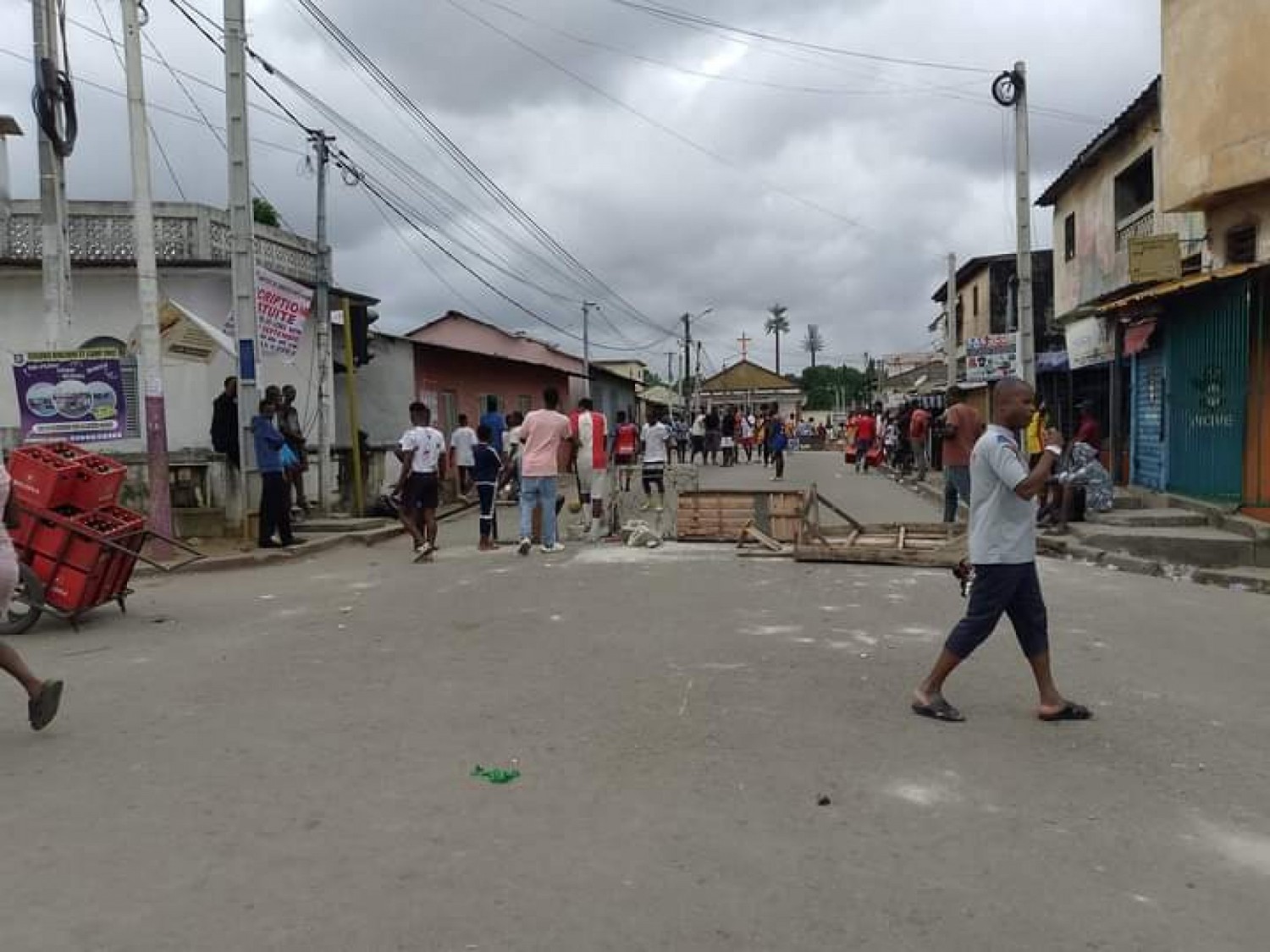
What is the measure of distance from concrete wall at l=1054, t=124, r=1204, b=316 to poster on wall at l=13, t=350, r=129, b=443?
14322mm

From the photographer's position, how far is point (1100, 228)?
20109mm

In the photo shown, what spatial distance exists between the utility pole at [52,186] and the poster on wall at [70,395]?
524mm

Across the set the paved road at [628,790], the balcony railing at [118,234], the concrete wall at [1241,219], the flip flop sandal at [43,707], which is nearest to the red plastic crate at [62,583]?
the paved road at [628,790]

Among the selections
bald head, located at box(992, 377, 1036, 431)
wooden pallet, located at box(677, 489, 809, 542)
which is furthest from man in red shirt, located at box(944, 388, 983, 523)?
bald head, located at box(992, 377, 1036, 431)

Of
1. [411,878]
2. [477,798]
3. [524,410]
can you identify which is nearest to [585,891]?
[411,878]

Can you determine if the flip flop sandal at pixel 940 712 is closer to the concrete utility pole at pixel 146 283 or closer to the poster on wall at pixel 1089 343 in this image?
the concrete utility pole at pixel 146 283

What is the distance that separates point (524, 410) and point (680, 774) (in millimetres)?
26125

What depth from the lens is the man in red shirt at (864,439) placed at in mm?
28688

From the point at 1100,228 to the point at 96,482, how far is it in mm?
18491

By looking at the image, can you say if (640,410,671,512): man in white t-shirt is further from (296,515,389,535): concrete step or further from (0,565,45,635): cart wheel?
(0,565,45,635): cart wheel

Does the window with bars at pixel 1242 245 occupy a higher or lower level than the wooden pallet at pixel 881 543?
higher

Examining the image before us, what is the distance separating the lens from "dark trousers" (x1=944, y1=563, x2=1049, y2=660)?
204 inches

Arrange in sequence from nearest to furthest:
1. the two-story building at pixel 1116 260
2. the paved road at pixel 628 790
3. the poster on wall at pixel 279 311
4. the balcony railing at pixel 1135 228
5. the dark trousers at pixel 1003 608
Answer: the paved road at pixel 628 790
the dark trousers at pixel 1003 608
the poster on wall at pixel 279 311
the two-story building at pixel 1116 260
the balcony railing at pixel 1135 228

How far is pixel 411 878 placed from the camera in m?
3.41
